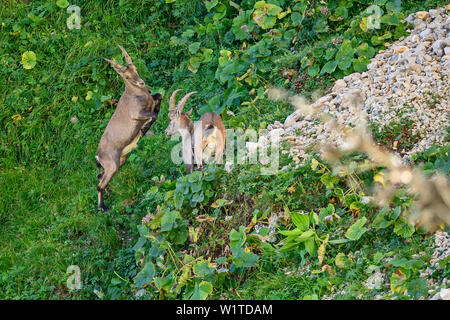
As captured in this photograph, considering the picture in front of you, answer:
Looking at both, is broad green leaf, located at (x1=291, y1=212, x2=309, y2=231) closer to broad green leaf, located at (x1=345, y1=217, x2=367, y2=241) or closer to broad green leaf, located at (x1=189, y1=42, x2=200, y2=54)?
broad green leaf, located at (x1=345, y1=217, x2=367, y2=241)

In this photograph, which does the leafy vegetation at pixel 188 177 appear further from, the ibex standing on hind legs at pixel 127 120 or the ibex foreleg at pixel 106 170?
the ibex standing on hind legs at pixel 127 120

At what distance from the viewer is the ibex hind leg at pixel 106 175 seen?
7.81 meters

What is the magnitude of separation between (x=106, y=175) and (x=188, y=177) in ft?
3.80

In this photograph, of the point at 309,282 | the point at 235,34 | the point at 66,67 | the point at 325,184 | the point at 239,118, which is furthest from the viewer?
the point at 66,67

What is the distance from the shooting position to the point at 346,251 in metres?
6.04

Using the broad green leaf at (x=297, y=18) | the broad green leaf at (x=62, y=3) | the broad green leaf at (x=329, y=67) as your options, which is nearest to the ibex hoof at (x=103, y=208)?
the broad green leaf at (x=329, y=67)

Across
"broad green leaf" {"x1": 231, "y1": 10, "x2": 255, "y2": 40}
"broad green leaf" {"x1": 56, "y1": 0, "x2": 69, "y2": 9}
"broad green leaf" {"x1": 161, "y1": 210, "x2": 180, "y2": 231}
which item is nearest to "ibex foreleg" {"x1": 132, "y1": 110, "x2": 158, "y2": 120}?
"broad green leaf" {"x1": 161, "y1": 210, "x2": 180, "y2": 231}

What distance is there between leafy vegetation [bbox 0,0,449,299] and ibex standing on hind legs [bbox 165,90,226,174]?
186 millimetres

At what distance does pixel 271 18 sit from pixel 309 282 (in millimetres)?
3962

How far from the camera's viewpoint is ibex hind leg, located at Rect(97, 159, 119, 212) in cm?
781

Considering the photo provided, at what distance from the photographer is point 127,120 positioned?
298 inches

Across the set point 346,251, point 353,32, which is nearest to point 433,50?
point 353,32

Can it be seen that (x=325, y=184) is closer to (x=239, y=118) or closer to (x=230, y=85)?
(x=239, y=118)

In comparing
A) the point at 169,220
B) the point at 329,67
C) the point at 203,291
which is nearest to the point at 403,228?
the point at 203,291
